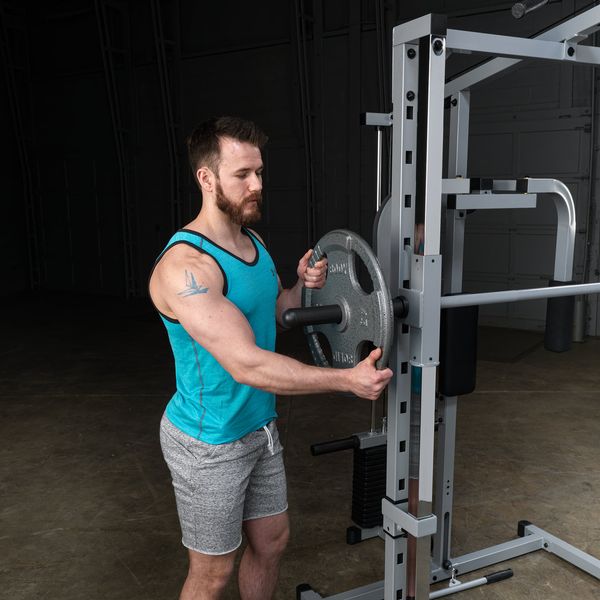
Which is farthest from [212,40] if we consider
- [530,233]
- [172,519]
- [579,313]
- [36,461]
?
[172,519]

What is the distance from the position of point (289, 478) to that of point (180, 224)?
4.83 metres

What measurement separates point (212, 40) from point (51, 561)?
5.85 meters

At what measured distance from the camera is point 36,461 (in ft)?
10.2

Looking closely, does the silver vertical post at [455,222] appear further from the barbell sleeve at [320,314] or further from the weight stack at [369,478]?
the barbell sleeve at [320,314]

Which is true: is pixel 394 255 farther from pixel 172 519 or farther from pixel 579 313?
pixel 579 313

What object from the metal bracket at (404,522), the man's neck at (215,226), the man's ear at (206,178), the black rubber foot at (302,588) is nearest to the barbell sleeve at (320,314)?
the man's neck at (215,226)

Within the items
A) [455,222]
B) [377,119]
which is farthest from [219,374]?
[377,119]

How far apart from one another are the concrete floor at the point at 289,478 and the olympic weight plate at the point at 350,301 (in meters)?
1.03

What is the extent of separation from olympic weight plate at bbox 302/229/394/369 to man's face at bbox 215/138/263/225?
7.4 inches

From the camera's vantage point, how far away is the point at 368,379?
1.25 m

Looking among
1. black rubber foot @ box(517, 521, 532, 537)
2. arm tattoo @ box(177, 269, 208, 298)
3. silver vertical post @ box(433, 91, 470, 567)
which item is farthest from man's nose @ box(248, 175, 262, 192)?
black rubber foot @ box(517, 521, 532, 537)

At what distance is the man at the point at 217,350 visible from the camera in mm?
1329

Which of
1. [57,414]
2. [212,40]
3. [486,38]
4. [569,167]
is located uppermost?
[212,40]

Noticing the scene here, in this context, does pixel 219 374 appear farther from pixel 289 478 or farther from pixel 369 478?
pixel 289 478
